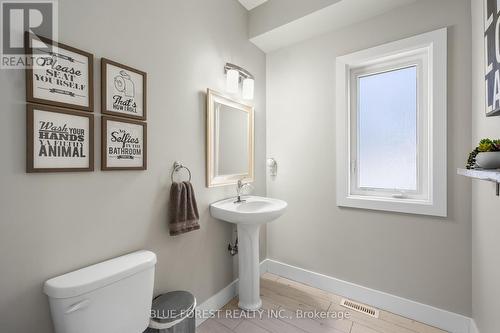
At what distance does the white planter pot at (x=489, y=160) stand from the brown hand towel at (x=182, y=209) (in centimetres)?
150

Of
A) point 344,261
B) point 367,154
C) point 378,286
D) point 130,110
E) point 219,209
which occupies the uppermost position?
point 130,110

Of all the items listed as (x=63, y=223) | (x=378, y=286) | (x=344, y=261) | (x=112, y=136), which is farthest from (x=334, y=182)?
(x=63, y=223)

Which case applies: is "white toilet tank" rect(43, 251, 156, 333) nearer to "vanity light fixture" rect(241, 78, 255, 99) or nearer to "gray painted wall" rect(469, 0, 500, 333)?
"vanity light fixture" rect(241, 78, 255, 99)

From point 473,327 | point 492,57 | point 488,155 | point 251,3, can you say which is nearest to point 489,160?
point 488,155

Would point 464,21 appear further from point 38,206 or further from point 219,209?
point 38,206

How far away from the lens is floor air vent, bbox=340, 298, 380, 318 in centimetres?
174

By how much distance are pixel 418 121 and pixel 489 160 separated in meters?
→ 0.93

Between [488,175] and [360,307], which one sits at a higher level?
[488,175]

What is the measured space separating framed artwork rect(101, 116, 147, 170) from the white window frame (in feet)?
5.17

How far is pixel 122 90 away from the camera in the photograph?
1.18 m

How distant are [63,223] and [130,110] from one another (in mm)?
641

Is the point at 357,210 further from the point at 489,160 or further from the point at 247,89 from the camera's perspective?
the point at 247,89

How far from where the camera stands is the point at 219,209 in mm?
1653

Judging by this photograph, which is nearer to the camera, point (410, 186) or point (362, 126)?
point (410, 186)
